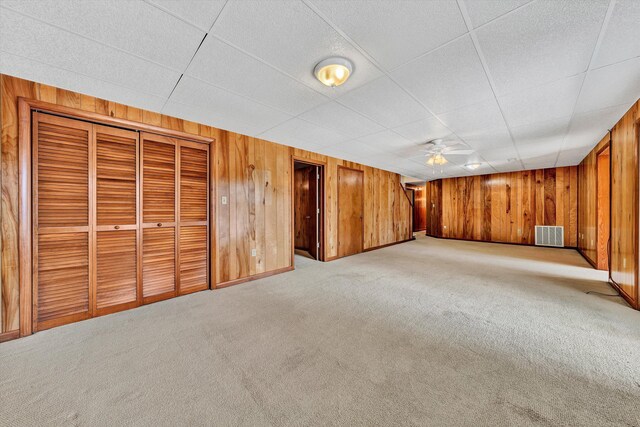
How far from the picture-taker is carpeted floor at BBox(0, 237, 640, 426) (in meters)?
1.28

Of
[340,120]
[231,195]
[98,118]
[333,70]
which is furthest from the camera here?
[231,195]

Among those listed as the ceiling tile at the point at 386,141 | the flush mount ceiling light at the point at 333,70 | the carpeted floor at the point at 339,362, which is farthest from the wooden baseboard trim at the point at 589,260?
the flush mount ceiling light at the point at 333,70

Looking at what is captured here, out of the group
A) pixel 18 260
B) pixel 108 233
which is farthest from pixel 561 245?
pixel 18 260

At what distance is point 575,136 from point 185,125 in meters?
5.73

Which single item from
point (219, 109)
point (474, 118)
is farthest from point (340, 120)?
point (474, 118)

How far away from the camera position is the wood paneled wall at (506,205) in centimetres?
637

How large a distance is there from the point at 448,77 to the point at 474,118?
120 centimetres

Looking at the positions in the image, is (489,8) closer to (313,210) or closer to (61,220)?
(61,220)

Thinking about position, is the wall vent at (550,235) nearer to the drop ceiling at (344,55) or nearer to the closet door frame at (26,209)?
the drop ceiling at (344,55)

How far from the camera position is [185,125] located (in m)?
2.97

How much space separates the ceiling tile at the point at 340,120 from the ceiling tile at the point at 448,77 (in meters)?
0.74

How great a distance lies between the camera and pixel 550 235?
6520mm

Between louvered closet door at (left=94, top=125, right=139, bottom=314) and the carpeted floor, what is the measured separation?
0.83 ft

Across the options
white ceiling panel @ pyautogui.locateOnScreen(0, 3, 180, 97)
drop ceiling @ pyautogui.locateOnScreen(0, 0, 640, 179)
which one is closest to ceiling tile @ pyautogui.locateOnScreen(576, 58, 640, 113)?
drop ceiling @ pyautogui.locateOnScreen(0, 0, 640, 179)
